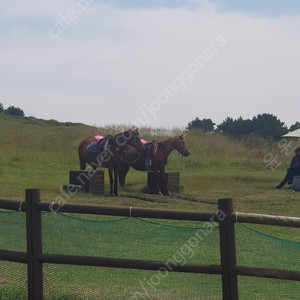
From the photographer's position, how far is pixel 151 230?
19.5 ft

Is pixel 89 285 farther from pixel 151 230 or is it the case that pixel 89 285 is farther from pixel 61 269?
pixel 151 230

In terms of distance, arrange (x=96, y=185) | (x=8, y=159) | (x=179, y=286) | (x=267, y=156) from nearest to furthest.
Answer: (x=179, y=286), (x=96, y=185), (x=8, y=159), (x=267, y=156)

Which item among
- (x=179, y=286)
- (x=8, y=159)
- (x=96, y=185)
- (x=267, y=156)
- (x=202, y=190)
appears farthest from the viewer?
(x=267, y=156)

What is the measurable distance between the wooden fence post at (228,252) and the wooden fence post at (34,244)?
64.6 inches

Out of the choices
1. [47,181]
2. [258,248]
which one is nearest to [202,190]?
[47,181]

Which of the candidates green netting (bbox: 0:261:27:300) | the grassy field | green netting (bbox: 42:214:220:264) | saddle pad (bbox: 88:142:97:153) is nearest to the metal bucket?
the grassy field

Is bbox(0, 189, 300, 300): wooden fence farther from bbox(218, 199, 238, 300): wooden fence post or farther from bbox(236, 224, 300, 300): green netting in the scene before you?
bbox(236, 224, 300, 300): green netting

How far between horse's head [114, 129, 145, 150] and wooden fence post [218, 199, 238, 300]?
13.0 metres

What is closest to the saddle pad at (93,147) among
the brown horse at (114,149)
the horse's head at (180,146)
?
the brown horse at (114,149)

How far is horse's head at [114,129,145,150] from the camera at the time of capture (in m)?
18.4

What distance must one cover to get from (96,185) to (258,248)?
12541 mm

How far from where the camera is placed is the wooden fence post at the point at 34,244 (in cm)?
598

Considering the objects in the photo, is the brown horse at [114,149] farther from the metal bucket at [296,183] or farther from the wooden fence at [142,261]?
the wooden fence at [142,261]

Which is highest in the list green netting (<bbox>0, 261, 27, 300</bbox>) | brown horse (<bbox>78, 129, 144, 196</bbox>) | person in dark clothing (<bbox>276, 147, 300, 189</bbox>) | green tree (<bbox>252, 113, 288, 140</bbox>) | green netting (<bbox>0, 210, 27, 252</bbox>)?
green tree (<bbox>252, 113, 288, 140</bbox>)
